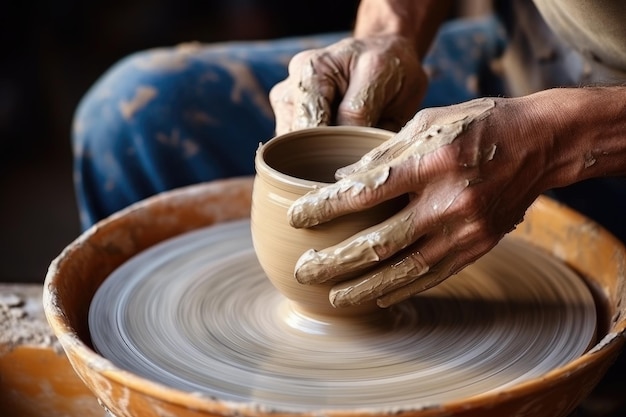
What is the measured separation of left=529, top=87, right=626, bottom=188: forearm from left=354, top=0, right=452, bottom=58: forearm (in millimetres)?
619

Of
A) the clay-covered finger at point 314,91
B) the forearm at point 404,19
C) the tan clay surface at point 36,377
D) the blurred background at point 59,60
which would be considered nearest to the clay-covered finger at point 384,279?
the clay-covered finger at point 314,91

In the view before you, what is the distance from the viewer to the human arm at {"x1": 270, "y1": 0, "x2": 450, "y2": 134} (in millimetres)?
1455

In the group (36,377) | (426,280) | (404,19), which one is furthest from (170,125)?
(426,280)

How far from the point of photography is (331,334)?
126 centimetres

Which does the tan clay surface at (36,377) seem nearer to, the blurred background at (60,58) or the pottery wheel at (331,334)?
the pottery wheel at (331,334)

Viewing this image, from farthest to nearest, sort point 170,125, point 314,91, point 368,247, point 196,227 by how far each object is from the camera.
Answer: point 170,125
point 196,227
point 314,91
point 368,247

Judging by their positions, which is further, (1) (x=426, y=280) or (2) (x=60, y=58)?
(2) (x=60, y=58)

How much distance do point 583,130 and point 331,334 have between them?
0.47 meters

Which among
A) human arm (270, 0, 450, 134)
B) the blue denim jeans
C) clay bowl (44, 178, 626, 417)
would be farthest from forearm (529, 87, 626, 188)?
the blue denim jeans

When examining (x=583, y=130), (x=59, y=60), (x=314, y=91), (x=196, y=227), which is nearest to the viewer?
(x=583, y=130)

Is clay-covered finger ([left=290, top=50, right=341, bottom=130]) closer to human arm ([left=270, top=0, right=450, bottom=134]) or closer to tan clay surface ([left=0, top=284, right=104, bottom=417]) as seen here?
human arm ([left=270, top=0, right=450, bottom=134])

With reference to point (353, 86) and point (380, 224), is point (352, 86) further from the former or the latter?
point (380, 224)

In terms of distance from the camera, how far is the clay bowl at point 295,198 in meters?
1.15

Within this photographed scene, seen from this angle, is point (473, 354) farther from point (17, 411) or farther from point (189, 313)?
point (17, 411)
